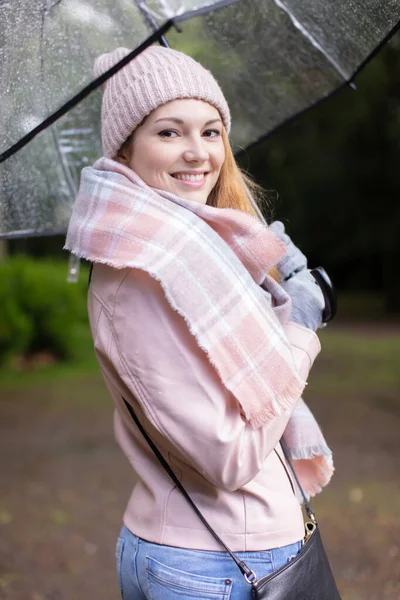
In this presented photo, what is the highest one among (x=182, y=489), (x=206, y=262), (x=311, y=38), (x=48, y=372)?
(x=311, y=38)

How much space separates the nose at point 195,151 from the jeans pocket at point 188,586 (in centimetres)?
105

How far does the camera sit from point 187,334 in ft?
5.76

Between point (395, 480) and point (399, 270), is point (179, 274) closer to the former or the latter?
point (395, 480)

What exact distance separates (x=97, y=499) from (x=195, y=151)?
16.9ft

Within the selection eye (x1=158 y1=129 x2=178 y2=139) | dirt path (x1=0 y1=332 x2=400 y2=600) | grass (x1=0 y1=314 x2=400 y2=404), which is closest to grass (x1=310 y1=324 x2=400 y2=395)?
grass (x1=0 y1=314 x2=400 y2=404)

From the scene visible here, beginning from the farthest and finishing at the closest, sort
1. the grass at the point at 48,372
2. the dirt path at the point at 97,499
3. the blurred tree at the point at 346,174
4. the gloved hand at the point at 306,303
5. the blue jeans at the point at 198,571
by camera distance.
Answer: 1. the blurred tree at the point at 346,174
2. the grass at the point at 48,372
3. the dirt path at the point at 97,499
4. the gloved hand at the point at 306,303
5. the blue jeans at the point at 198,571

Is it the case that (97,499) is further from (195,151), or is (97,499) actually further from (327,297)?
(195,151)

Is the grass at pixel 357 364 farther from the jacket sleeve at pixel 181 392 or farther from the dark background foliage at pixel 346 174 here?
the jacket sleeve at pixel 181 392

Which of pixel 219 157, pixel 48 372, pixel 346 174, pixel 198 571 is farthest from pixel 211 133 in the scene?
pixel 346 174

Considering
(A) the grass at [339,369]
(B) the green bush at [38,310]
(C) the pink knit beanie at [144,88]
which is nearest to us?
(C) the pink knit beanie at [144,88]

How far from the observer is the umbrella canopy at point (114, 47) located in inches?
88.9

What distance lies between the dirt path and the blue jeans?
308cm

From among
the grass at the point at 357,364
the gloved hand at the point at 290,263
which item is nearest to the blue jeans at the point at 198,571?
the gloved hand at the point at 290,263

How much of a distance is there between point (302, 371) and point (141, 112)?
31.5 inches
